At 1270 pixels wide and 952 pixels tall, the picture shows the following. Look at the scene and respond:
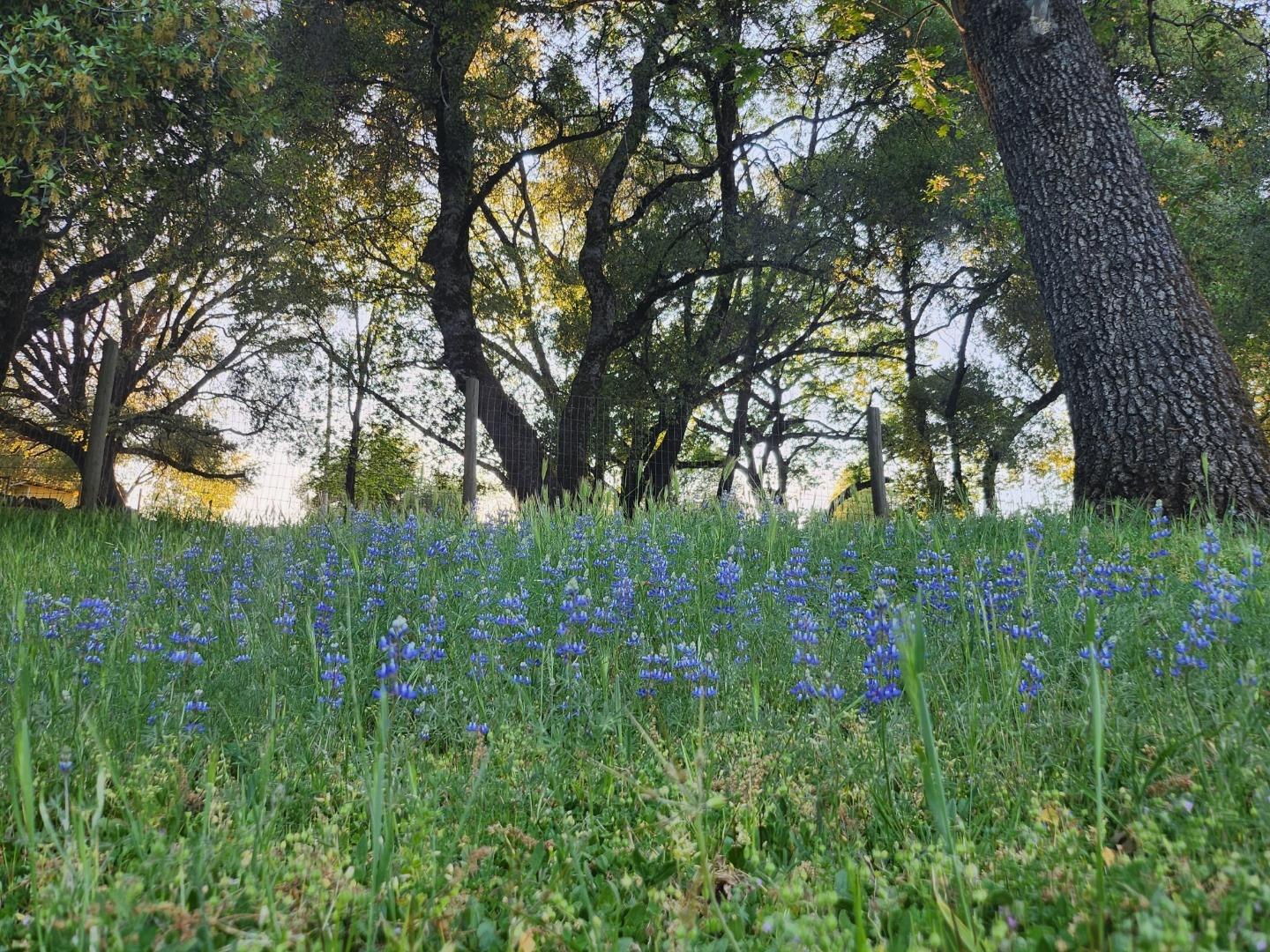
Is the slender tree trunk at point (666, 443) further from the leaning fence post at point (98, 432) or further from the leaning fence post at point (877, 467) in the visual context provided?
the leaning fence post at point (98, 432)

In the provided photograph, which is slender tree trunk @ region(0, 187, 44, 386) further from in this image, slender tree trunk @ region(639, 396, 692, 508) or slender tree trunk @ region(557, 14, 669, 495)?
slender tree trunk @ region(639, 396, 692, 508)

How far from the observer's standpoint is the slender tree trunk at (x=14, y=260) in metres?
8.74

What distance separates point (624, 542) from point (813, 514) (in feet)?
6.53

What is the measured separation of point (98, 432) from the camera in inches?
421

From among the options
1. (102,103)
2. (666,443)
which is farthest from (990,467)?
(102,103)

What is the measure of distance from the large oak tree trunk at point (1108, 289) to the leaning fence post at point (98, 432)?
421 inches

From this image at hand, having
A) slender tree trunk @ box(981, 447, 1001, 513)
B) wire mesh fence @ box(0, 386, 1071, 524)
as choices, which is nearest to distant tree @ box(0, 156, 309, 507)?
wire mesh fence @ box(0, 386, 1071, 524)

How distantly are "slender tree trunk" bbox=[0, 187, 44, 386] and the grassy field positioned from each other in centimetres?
614

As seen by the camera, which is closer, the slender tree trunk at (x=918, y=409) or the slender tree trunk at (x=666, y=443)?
the slender tree trunk at (x=666, y=443)

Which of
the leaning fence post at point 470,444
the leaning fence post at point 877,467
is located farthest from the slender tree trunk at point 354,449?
the leaning fence post at point 877,467

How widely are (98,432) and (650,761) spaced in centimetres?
1078

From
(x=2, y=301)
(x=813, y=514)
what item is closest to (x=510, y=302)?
(x=2, y=301)

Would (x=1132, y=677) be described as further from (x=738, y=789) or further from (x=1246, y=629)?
(x=738, y=789)

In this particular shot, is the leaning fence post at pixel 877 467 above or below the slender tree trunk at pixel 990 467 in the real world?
below
